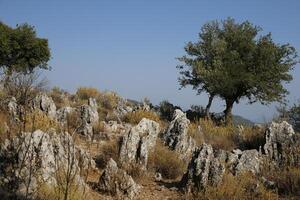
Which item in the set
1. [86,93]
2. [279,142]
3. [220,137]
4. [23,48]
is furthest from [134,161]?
[23,48]

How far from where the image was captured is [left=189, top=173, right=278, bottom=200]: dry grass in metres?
7.73

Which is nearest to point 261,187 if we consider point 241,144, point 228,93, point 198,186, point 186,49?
point 198,186

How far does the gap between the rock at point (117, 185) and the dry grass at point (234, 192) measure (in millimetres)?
1116

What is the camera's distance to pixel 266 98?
2359 cm

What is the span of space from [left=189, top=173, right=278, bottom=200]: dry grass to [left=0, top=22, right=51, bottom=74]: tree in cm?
2552

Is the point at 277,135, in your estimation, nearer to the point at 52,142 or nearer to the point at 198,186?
the point at 198,186

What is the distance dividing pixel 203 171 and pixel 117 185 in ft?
5.51

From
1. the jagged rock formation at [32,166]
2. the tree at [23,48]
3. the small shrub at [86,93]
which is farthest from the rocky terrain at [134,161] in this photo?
the tree at [23,48]

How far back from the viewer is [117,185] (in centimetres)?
781

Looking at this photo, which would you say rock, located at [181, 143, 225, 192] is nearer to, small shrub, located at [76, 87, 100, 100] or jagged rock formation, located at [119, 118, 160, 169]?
jagged rock formation, located at [119, 118, 160, 169]

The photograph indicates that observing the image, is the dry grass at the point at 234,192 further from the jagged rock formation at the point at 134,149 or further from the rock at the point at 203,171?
the jagged rock formation at the point at 134,149

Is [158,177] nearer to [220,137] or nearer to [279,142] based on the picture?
[279,142]

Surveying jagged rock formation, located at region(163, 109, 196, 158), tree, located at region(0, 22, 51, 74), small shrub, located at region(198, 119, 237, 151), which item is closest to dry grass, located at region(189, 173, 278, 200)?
jagged rock formation, located at region(163, 109, 196, 158)

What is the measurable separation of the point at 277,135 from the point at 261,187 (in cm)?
359
